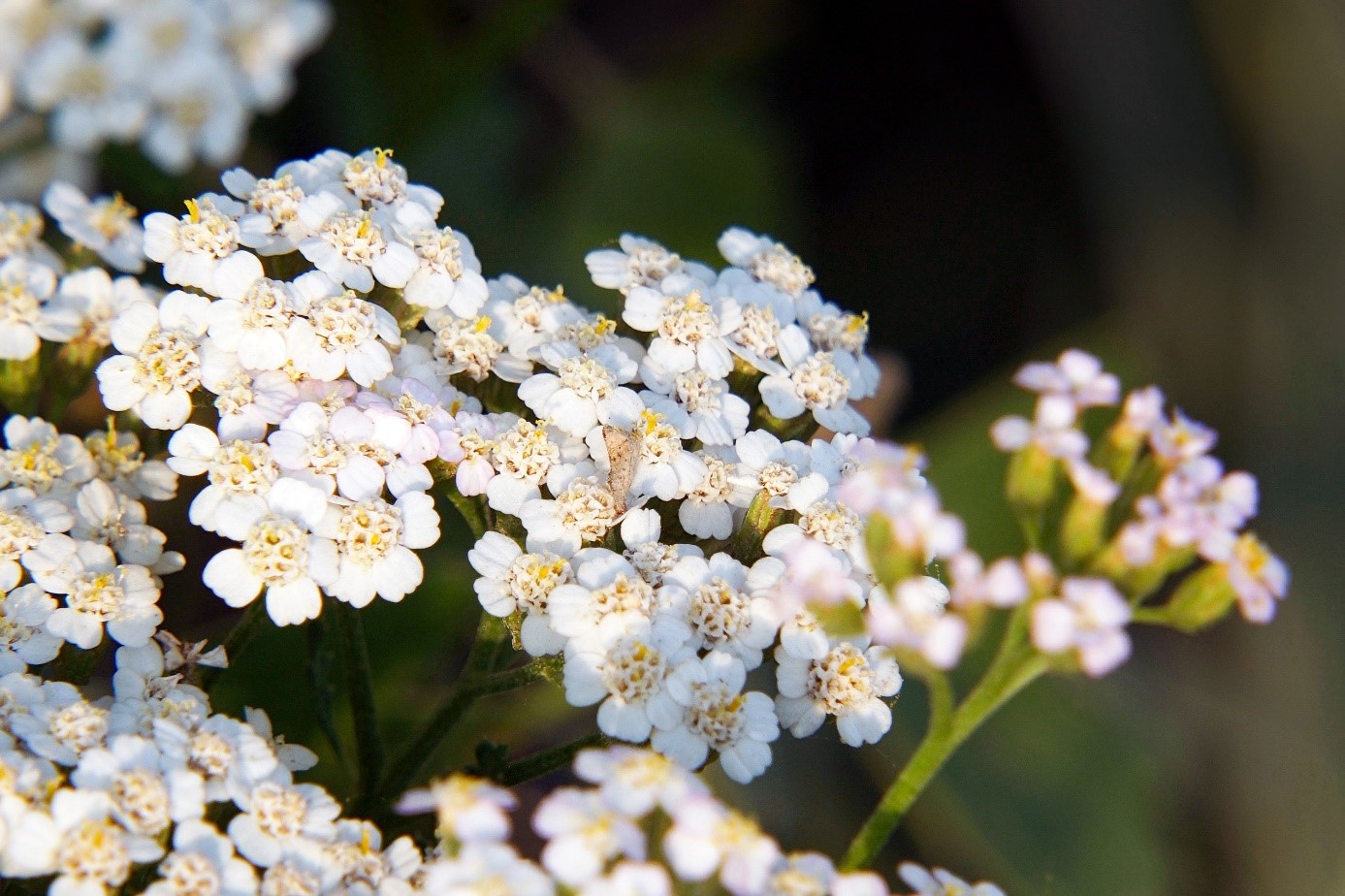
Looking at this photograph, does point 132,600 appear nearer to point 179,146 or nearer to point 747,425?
point 747,425

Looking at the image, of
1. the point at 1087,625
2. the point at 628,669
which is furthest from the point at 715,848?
the point at 1087,625

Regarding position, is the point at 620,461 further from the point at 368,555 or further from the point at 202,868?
the point at 202,868

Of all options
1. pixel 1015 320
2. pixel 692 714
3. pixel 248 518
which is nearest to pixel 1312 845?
pixel 1015 320

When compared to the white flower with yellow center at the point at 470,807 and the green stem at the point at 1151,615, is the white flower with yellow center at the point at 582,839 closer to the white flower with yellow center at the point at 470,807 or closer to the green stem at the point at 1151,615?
the white flower with yellow center at the point at 470,807

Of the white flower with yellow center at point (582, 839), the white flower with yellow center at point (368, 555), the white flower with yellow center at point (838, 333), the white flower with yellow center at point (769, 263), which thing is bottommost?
the white flower with yellow center at point (582, 839)

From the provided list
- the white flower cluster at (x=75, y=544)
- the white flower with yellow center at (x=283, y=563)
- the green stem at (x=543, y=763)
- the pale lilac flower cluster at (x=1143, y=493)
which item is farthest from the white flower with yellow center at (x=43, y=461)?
the pale lilac flower cluster at (x=1143, y=493)

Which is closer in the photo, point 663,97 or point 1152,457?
point 1152,457

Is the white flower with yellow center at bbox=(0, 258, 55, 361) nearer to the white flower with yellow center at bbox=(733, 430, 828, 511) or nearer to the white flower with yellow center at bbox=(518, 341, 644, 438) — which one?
the white flower with yellow center at bbox=(518, 341, 644, 438)
